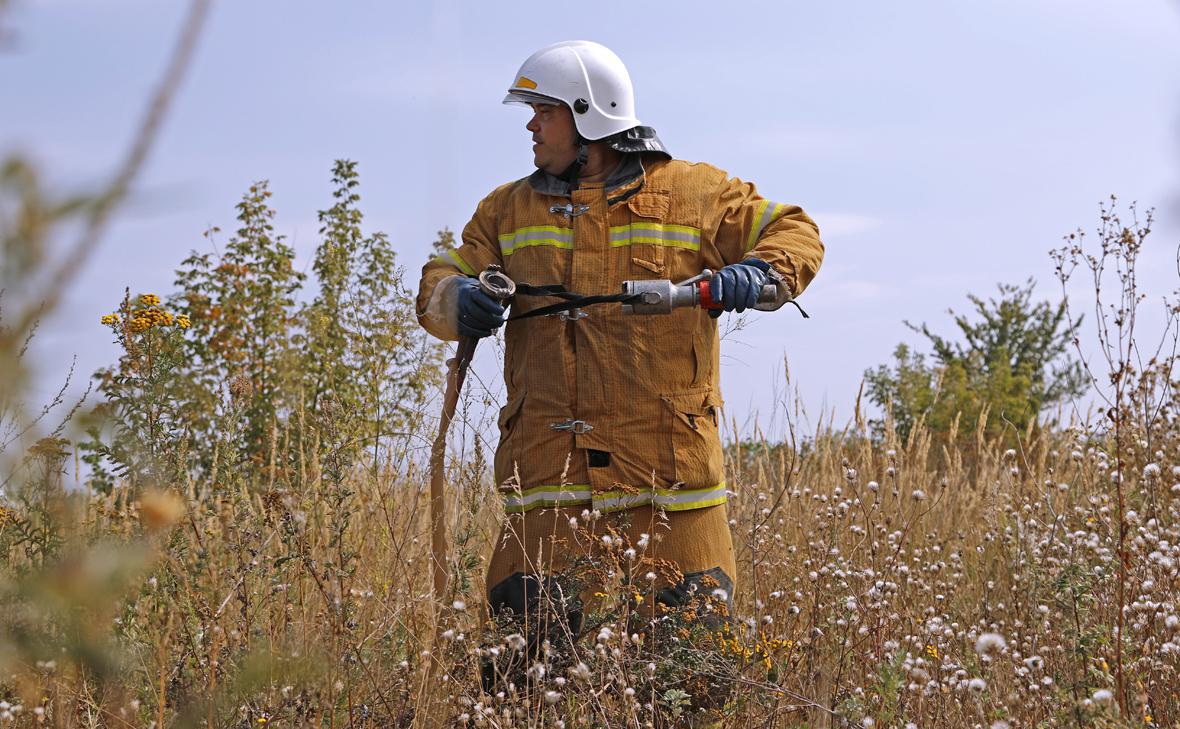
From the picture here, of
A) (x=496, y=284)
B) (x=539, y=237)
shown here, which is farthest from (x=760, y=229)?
(x=496, y=284)

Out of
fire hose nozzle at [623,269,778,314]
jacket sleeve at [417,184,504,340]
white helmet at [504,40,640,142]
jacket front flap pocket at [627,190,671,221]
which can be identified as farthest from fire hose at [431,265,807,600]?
white helmet at [504,40,640,142]

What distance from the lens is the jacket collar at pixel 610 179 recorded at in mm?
4359

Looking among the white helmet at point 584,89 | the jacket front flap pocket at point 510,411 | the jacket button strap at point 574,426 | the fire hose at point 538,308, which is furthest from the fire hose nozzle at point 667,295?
the white helmet at point 584,89

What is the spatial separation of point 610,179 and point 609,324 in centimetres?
54

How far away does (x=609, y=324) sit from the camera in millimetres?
4199

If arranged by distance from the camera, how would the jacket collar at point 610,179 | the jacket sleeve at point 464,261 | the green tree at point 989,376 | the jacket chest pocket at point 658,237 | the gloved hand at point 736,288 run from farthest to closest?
1. the green tree at point 989,376
2. the jacket sleeve at point 464,261
3. the jacket collar at point 610,179
4. the jacket chest pocket at point 658,237
5. the gloved hand at point 736,288

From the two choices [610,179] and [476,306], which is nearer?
[476,306]

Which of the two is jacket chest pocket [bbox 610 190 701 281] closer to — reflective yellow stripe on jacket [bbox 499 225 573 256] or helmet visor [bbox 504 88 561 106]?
reflective yellow stripe on jacket [bbox 499 225 573 256]

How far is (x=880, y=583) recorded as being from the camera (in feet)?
11.9

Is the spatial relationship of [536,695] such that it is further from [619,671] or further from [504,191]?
[504,191]

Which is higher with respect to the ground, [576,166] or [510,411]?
[576,166]

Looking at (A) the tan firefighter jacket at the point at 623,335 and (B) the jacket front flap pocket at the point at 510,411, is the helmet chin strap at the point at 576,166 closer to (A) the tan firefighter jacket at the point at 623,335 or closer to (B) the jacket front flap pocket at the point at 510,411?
(A) the tan firefighter jacket at the point at 623,335

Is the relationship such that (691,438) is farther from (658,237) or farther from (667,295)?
(658,237)

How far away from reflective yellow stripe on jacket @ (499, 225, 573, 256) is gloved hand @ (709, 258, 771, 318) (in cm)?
61
